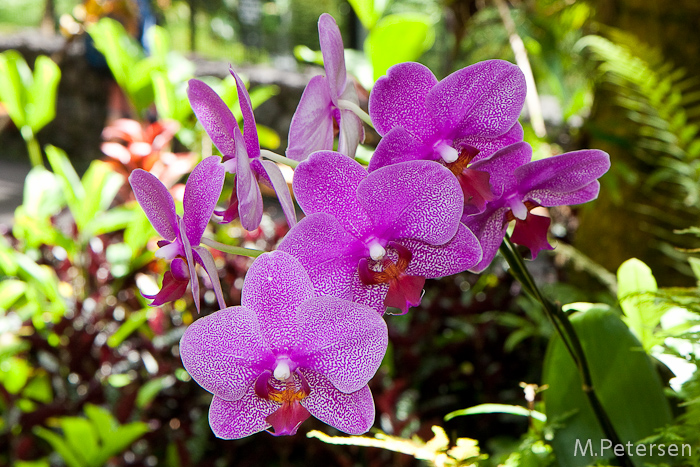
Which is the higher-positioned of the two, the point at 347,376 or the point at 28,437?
the point at 347,376

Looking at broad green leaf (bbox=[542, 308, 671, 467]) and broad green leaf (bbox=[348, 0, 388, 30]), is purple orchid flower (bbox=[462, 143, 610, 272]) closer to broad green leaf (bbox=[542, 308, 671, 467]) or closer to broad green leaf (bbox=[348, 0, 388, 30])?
broad green leaf (bbox=[542, 308, 671, 467])

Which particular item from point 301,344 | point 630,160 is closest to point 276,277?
point 301,344

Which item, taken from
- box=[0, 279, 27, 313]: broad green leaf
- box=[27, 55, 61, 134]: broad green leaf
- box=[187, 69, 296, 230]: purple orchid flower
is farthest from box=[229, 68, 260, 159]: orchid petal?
box=[27, 55, 61, 134]: broad green leaf

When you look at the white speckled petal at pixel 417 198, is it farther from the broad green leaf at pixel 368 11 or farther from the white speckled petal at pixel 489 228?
the broad green leaf at pixel 368 11

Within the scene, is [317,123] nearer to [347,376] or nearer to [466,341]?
[347,376]

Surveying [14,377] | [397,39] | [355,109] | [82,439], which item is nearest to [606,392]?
[355,109]

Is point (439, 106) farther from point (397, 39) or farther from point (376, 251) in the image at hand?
point (397, 39)

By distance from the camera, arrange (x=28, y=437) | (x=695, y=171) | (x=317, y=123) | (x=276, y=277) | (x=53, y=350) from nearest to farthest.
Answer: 1. (x=276, y=277)
2. (x=317, y=123)
3. (x=695, y=171)
4. (x=28, y=437)
5. (x=53, y=350)
